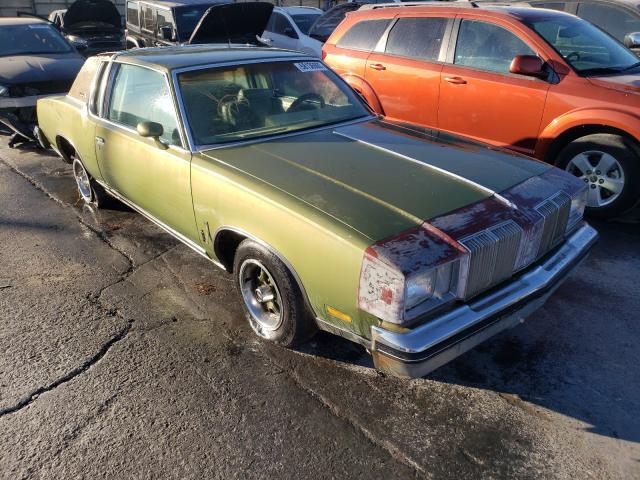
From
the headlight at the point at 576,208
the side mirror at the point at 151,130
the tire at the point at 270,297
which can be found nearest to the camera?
the tire at the point at 270,297

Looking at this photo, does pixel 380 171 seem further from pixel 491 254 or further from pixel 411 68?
pixel 411 68

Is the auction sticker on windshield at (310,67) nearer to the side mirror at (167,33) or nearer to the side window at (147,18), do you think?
the side mirror at (167,33)

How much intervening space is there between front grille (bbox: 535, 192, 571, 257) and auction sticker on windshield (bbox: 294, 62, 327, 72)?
215 cm

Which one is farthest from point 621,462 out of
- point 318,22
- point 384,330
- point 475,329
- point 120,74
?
point 318,22

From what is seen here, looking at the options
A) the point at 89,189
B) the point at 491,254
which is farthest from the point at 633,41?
the point at 89,189

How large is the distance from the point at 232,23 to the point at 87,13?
23.3 ft

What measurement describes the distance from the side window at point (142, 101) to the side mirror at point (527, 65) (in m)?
3.06

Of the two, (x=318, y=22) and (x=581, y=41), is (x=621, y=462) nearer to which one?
(x=581, y=41)

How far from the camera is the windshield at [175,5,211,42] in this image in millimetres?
9820

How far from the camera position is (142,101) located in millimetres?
3898

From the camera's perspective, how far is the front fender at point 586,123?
434cm

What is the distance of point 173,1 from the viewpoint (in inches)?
417

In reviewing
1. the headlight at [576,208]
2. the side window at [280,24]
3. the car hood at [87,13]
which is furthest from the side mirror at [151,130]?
the car hood at [87,13]

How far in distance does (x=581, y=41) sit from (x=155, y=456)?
5.23m
